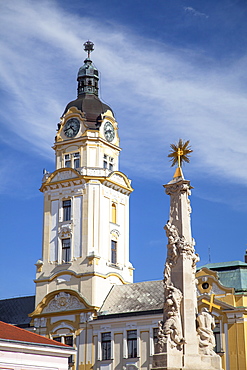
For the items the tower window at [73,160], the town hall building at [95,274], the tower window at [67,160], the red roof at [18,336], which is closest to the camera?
the red roof at [18,336]

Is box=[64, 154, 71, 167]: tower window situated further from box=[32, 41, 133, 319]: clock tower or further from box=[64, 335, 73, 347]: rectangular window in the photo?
box=[64, 335, 73, 347]: rectangular window

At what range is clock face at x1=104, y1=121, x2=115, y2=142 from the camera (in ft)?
205

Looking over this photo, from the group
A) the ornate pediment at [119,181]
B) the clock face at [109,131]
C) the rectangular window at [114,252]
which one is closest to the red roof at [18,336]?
the rectangular window at [114,252]

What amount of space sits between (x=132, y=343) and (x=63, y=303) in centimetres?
691

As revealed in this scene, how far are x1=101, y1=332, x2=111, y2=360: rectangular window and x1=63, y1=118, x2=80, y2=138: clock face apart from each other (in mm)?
17637

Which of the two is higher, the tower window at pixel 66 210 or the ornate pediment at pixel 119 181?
the ornate pediment at pixel 119 181

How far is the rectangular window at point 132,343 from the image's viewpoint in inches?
2101

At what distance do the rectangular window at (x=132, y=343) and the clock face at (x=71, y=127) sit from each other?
18038mm

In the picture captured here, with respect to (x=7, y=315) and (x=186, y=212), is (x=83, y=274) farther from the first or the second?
(x=186, y=212)

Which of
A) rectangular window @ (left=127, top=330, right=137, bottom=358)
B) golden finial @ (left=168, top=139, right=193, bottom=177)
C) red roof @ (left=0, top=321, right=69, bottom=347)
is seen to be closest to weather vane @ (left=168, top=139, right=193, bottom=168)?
golden finial @ (left=168, top=139, right=193, bottom=177)

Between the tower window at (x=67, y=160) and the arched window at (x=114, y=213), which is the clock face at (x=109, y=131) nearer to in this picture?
the tower window at (x=67, y=160)

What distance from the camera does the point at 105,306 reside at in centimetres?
5644

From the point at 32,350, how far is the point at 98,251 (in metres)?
20.5

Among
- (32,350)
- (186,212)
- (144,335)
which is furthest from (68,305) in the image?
(186,212)
